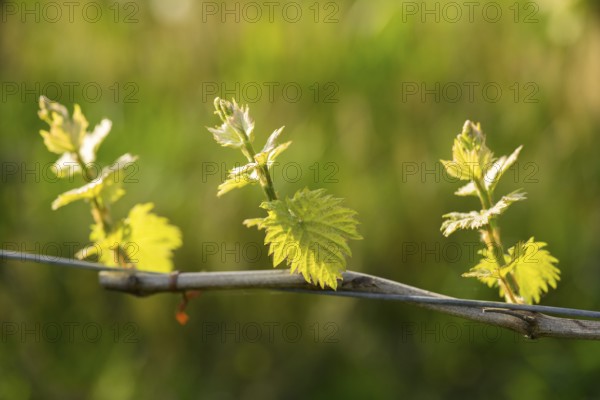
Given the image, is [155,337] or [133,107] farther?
[133,107]

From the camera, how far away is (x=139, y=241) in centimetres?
94

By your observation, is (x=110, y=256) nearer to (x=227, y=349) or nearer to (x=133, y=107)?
(x=227, y=349)

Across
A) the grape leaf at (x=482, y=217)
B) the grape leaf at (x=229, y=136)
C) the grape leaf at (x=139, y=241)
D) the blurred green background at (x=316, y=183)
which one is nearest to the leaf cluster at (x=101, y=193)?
the grape leaf at (x=139, y=241)

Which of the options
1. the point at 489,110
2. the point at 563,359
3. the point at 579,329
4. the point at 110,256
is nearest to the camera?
the point at 579,329

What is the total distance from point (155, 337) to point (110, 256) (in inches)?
58.3

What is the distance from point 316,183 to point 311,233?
5.39 feet

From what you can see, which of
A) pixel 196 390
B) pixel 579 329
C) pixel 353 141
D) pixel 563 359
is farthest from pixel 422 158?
pixel 579 329

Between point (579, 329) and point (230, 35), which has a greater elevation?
point (230, 35)

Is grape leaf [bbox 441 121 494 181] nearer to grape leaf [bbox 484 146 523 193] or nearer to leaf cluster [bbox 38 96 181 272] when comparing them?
grape leaf [bbox 484 146 523 193]

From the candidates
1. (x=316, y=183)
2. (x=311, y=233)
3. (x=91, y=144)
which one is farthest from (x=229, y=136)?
(x=316, y=183)

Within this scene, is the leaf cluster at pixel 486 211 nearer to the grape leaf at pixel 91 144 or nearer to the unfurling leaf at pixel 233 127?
the unfurling leaf at pixel 233 127

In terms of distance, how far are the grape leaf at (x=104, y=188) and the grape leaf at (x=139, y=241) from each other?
4 centimetres

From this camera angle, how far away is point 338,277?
72 centimetres

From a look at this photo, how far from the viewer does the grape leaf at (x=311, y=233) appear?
0.71m
